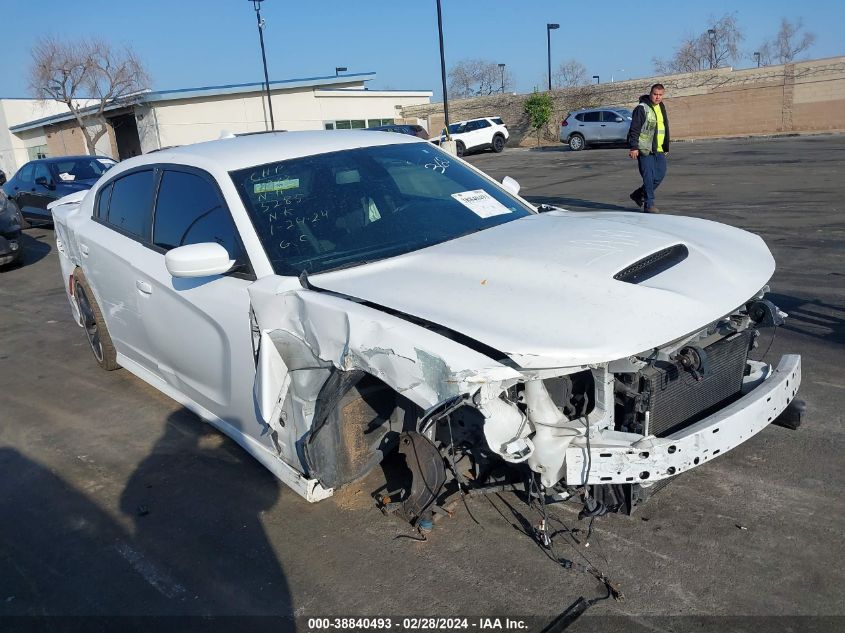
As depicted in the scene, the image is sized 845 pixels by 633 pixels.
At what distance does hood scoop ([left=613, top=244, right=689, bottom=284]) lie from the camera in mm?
2787

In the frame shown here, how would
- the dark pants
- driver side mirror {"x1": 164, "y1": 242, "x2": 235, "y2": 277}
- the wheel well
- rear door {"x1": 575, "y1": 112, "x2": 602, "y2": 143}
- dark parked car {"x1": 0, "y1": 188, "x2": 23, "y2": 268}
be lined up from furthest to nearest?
rear door {"x1": 575, "y1": 112, "x2": 602, "y2": 143}
dark parked car {"x1": 0, "y1": 188, "x2": 23, "y2": 268}
the dark pants
driver side mirror {"x1": 164, "y1": 242, "x2": 235, "y2": 277}
the wheel well

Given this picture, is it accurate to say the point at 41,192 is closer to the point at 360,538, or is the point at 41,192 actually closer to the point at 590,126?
the point at 360,538

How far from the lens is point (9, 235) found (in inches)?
446

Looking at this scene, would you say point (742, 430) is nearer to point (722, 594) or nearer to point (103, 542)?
point (722, 594)

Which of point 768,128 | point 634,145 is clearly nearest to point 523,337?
point 634,145

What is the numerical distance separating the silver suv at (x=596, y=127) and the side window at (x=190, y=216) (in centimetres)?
2653

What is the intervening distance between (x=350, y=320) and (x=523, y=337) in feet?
2.26

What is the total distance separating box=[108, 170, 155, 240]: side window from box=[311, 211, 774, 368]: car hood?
1.81 meters

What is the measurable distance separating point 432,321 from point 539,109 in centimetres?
3711

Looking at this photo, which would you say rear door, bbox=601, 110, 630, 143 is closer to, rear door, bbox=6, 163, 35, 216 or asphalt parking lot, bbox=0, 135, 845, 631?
rear door, bbox=6, 163, 35, 216

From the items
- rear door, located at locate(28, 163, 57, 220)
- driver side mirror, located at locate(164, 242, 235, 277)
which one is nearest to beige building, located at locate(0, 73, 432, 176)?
rear door, located at locate(28, 163, 57, 220)

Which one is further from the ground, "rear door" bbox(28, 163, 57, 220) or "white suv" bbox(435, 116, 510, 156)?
"rear door" bbox(28, 163, 57, 220)

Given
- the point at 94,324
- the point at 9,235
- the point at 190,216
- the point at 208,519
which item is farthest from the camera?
the point at 9,235

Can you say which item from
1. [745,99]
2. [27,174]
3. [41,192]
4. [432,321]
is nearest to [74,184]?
[41,192]
